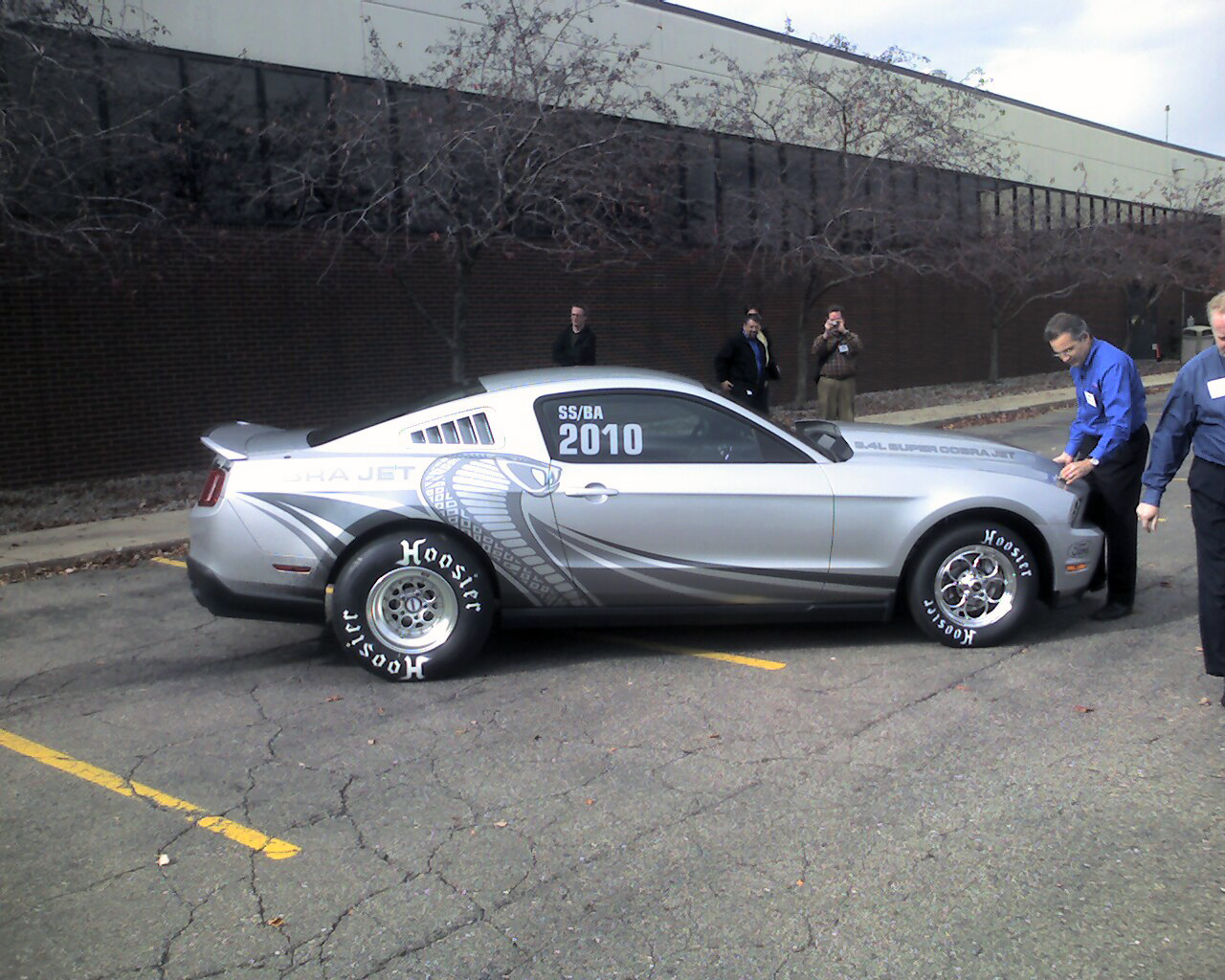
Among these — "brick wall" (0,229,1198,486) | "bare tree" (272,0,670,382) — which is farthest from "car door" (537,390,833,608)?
"brick wall" (0,229,1198,486)

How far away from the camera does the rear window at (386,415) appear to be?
20.8 feet

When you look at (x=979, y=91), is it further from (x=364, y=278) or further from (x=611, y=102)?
(x=364, y=278)

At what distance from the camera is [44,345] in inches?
506

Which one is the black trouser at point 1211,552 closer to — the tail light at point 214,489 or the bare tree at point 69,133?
the tail light at point 214,489

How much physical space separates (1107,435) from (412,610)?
12.7ft

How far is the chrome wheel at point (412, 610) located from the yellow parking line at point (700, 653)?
1156mm

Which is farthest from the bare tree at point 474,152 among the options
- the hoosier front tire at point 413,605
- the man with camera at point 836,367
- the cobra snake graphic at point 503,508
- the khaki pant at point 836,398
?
the hoosier front tire at point 413,605

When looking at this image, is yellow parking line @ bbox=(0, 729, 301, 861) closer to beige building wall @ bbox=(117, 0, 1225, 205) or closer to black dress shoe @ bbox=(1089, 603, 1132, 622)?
black dress shoe @ bbox=(1089, 603, 1132, 622)

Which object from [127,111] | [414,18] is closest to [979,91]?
[414,18]

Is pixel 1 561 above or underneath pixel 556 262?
underneath

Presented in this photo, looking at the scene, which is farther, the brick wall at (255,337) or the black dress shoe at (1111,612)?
the brick wall at (255,337)

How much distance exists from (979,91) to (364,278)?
11.2m

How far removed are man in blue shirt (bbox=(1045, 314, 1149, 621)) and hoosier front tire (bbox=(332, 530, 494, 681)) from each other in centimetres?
328

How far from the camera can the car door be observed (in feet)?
20.2
